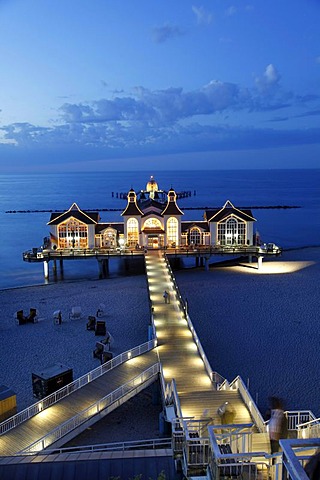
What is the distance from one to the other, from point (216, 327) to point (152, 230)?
16422mm

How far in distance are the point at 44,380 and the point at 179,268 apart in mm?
25333

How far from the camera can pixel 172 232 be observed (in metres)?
38.6

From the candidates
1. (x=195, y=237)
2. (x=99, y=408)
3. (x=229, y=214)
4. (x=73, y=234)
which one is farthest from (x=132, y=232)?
(x=99, y=408)

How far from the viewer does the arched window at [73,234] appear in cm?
3816

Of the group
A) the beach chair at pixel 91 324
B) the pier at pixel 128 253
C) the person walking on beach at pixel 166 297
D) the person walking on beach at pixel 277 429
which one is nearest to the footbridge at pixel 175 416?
the person walking on beach at pixel 277 429

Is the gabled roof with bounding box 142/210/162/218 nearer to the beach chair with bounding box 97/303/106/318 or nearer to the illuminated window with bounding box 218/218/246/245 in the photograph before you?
the illuminated window with bounding box 218/218/246/245

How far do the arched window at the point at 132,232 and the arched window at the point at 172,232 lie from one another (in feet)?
9.01

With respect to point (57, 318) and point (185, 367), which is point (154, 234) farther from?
point (185, 367)

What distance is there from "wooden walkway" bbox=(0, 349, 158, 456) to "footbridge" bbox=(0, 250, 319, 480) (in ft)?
0.09

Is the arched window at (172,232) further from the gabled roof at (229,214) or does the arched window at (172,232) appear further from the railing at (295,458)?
the railing at (295,458)

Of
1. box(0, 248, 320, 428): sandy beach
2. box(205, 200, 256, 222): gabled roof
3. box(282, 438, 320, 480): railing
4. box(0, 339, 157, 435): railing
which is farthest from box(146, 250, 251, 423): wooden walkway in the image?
box(205, 200, 256, 222): gabled roof

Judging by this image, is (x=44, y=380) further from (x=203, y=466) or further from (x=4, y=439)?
(x=203, y=466)

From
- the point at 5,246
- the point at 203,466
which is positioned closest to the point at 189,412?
the point at 203,466

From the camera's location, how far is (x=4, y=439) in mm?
12289
